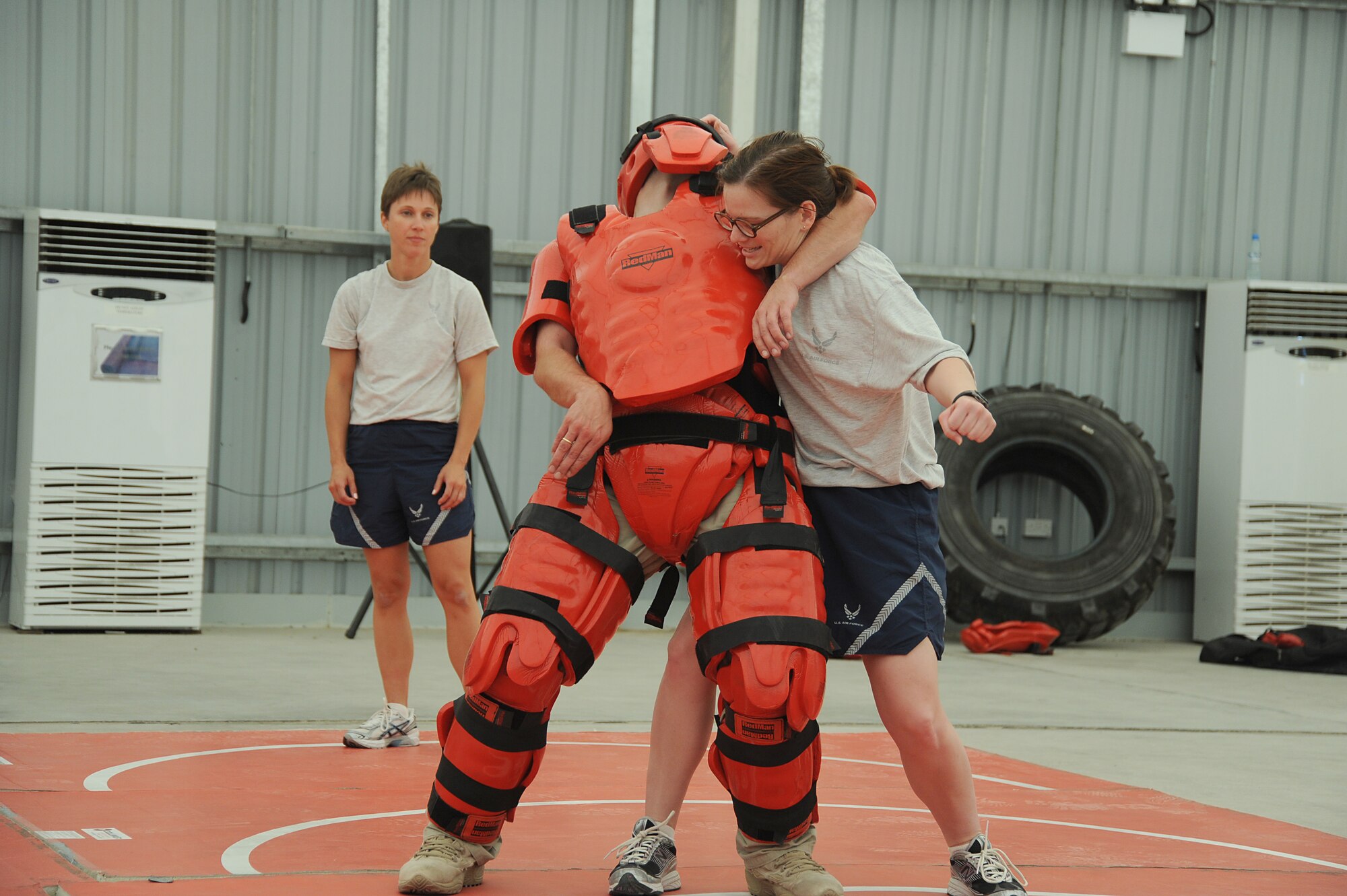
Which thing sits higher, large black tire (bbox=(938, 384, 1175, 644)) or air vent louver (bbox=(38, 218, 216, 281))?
air vent louver (bbox=(38, 218, 216, 281))

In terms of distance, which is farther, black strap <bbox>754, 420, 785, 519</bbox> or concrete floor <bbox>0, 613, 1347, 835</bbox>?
concrete floor <bbox>0, 613, 1347, 835</bbox>

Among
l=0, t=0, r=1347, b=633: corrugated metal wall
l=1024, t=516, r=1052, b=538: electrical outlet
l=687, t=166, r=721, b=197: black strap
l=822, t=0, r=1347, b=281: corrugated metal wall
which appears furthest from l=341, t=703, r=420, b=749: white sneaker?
l=1024, t=516, r=1052, b=538: electrical outlet

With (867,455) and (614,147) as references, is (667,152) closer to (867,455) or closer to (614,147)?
(867,455)

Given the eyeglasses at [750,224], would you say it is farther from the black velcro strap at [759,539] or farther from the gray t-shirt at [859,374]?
the black velcro strap at [759,539]

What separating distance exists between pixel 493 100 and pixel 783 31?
193 cm

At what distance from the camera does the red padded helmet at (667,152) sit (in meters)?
2.86

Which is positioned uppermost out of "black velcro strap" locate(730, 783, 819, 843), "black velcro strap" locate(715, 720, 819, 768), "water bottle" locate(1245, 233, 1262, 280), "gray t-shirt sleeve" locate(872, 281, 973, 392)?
"water bottle" locate(1245, 233, 1262, 280)

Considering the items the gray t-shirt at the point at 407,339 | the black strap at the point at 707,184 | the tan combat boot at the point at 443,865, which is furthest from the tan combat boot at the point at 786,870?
the gray t-shirt at the point at 407,339

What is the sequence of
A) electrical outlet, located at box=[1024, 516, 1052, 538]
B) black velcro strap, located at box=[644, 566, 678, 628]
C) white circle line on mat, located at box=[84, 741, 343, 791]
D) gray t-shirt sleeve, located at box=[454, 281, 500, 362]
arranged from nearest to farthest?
black velcro strap, located at box=[644, 566, 678, 628] → white circle line on mat, located at box=[84, 741, 343, 791] → gray t-shirt sleeve, located at box=[454, 281, 500, 362] → electrical outlet, located at box=[1024, 516, 1052, 538]

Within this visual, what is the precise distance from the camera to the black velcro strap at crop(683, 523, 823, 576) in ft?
8.52

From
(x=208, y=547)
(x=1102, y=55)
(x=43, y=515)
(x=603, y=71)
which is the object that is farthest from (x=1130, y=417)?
(x=43, y=515)

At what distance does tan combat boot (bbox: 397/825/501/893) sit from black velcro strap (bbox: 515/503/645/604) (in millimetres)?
567

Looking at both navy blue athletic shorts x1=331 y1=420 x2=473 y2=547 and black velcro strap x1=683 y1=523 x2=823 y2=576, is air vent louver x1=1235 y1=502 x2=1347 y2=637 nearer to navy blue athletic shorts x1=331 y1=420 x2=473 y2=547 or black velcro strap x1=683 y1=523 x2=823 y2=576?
navy blue athletic shorts x1=331 y1=420 x2=473 y2=547

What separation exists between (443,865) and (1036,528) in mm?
7316
